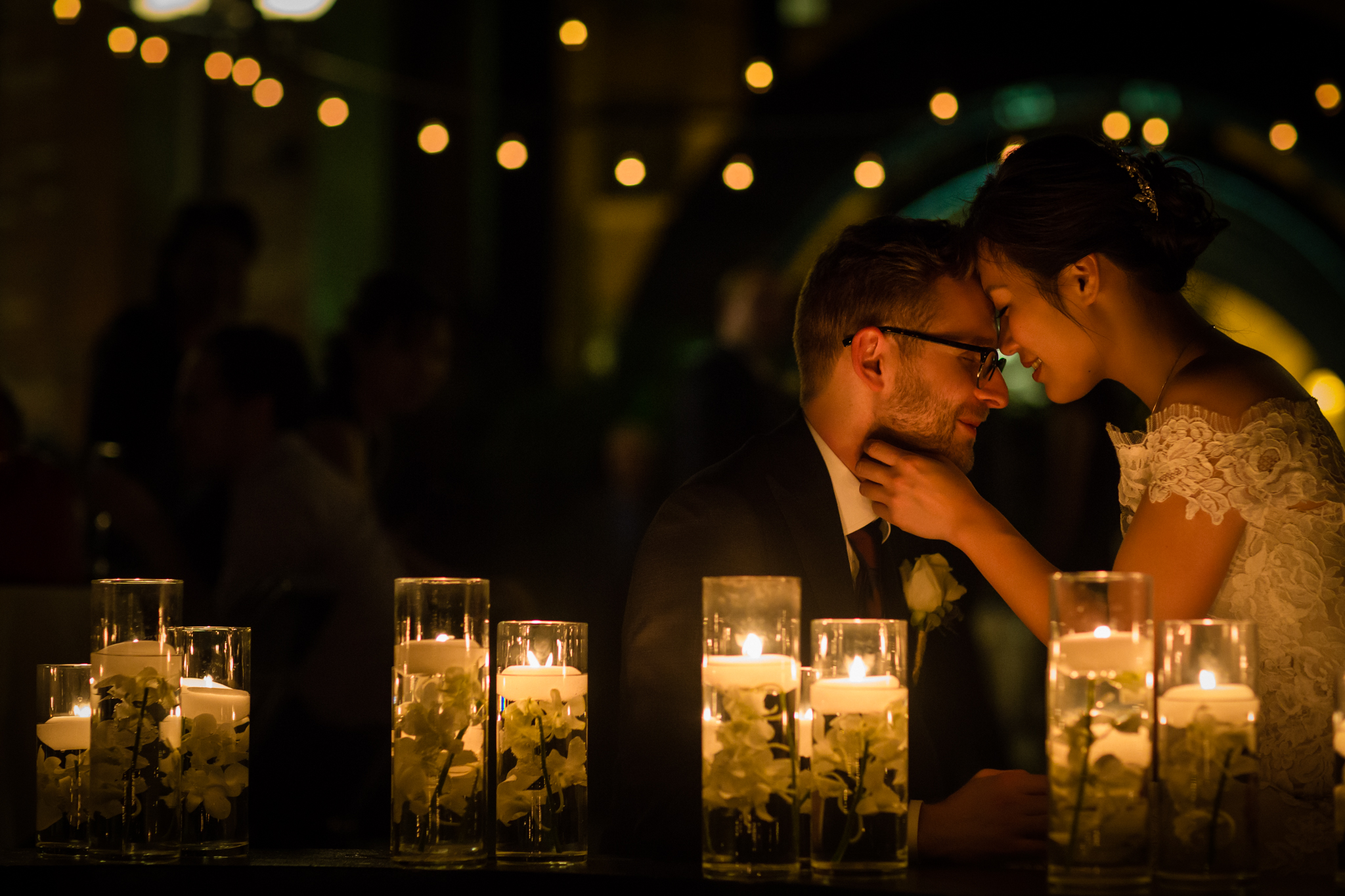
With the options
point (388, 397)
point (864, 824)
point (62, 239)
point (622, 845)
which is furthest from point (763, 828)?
point (62, 239)

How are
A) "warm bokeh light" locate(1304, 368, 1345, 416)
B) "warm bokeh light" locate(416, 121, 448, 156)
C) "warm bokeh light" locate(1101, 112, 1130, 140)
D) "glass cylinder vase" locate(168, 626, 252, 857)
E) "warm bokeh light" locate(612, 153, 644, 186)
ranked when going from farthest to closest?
"warm bokeh light" locate(1304, 368, 1345, 416) → "warm bokeh light" locate(612, 153, 644, 186) → "warm bokeh light" locate(1101, 112, 1130, 140) → "warm bokeh light" locate(416, 121, 448, 156) → "glass cylinder vase" locate(168, 626, 252, 857)

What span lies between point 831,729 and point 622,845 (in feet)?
1.60

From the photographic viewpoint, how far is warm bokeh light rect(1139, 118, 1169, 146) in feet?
20.7

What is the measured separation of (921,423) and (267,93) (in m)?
6.49

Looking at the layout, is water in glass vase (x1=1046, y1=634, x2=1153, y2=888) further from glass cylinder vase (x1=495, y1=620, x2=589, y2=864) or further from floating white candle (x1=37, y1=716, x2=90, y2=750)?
floating white candle (x1=37, y1=716, x2=90, y2=750)

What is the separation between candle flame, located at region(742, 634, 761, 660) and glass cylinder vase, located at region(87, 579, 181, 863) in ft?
2.53

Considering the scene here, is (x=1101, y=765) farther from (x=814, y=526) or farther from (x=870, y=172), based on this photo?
(x=870, y=172)

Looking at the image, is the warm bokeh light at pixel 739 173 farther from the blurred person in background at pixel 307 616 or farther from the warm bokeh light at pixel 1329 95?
the blurred person in background at pixel 307 616

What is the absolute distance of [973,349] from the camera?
240 cm

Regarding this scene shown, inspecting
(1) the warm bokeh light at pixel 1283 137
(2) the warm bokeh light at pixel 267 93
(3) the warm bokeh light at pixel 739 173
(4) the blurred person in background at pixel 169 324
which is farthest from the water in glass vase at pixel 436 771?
(2) the warm bokeh light at pixel 267 93

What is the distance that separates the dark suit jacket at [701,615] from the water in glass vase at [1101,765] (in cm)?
54

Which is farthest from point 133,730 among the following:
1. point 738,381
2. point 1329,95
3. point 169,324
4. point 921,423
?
point 1329,95

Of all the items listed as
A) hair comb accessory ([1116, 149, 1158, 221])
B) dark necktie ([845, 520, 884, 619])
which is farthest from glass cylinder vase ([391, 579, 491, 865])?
hair comb accessory ([1116, 149, 1158, 221])

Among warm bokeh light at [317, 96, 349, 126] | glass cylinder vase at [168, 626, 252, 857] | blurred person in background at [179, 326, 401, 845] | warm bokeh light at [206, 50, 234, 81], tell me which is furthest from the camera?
warm bokeh light at [317, 96, 349, 126]
